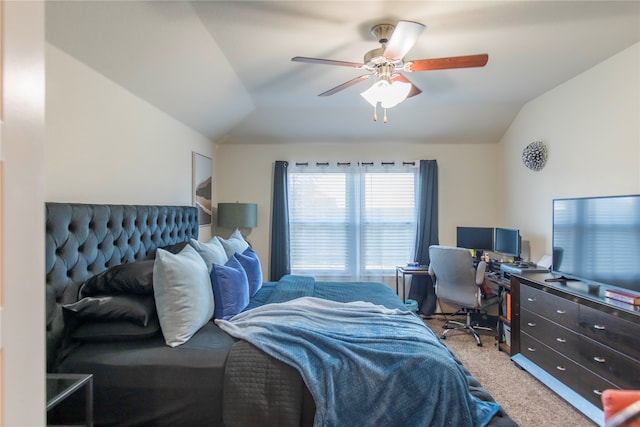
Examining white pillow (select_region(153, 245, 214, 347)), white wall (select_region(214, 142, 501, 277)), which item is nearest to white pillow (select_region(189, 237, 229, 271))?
white pillow (select_region(153, 245, 214, 347))

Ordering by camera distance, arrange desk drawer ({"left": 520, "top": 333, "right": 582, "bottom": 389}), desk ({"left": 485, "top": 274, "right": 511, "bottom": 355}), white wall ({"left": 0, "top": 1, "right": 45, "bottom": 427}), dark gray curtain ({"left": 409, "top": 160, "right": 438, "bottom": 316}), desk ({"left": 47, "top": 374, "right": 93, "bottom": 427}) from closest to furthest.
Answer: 1. white wall ({"left": 0, "top": 1, "right": 45, "bottom": 427})
2. desk ({"left": 47, "top": 374, "right": 93, "bottom": 427})
3. desk drawer ({"left": 520, "top": 333, "right": 582, "bottom": 389})
4. desk ({"left": 485, "top": 274, "right": 511, "bottom": 355})
5. dark gray curtain ({"left": 409, "top": 160, "right": 438, "bottom": 316})

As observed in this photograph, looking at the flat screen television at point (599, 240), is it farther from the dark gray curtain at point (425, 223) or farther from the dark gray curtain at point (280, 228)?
the dark gray curtain at point (280, 228)

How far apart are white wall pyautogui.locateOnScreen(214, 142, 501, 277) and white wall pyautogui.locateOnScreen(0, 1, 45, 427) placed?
3637mm

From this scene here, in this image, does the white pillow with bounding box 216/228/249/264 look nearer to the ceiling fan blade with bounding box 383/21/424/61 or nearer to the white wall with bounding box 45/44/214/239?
the white wall with bounding box 45/44/214/239

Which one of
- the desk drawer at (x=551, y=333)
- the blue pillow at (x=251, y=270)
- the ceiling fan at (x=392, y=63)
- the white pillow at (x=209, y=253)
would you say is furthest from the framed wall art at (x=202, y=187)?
the desk drawer at (x=551, y=333)

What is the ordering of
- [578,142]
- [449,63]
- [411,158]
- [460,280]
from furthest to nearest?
[411,158], [460,280], [578,142], [449,63]

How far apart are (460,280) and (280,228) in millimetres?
2241

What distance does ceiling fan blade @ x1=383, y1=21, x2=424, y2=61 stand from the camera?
164 cm

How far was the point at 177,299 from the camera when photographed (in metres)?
1.78

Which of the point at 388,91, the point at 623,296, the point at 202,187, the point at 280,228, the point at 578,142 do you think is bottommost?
the point at 623,296

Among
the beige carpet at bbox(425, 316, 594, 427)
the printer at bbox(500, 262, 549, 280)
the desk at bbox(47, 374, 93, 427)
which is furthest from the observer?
the printer at bbox(500, 262, 549, 280)

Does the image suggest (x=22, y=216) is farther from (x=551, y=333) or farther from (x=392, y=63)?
(x=551, y=333)

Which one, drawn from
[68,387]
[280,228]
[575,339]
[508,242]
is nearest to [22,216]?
[68,387]

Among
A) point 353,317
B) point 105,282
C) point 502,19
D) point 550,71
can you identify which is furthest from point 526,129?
point 105,282
